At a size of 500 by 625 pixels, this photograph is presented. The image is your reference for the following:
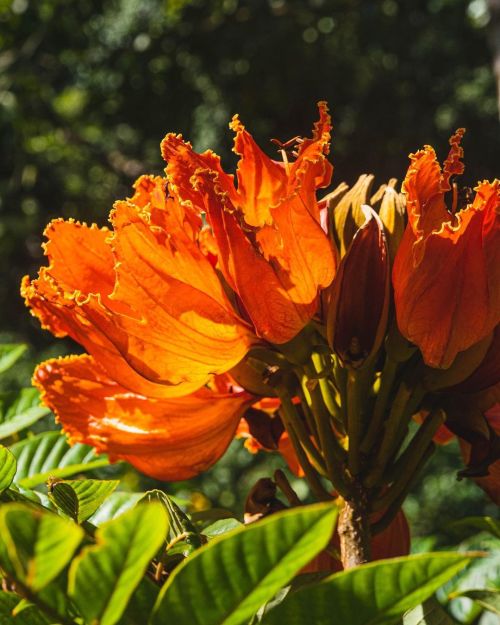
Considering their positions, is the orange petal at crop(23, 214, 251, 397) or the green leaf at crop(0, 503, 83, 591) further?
the orange petal at crop(23, 214, 251, 397)

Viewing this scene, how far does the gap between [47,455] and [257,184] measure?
12.5 inches

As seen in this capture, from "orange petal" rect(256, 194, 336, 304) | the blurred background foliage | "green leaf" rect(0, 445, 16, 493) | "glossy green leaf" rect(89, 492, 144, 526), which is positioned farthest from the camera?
the blurred background foliage

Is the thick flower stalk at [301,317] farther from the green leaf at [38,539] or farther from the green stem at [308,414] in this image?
the green leaf at [38,539]

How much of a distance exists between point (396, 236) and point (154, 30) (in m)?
5.36

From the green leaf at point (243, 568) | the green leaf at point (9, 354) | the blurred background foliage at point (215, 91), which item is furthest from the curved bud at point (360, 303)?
the blurred background foliage at point (215, 91)

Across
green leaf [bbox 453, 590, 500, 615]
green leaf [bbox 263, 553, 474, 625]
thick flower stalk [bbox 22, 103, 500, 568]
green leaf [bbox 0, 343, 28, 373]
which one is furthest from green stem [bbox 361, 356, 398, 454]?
green leaf [bbox 0, 343, 28, 373]

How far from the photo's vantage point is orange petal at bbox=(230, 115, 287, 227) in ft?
1.97

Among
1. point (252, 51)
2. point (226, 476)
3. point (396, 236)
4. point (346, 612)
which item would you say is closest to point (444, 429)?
point (396, 236)

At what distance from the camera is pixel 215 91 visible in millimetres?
6141

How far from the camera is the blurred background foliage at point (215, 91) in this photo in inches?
217

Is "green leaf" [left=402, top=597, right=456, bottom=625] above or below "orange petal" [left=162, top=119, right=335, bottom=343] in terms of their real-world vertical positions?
below

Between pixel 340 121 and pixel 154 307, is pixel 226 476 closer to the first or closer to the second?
pixel 340 121

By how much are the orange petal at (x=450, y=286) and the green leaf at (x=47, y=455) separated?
1.04 ft

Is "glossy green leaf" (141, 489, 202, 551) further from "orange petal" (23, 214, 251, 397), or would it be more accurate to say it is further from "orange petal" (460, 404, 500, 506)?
"orange petal" (460, 404, 500, 506)
